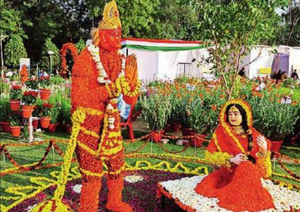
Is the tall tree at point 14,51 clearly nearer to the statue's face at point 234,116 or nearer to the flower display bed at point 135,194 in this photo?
the flower display bed at point 135,194

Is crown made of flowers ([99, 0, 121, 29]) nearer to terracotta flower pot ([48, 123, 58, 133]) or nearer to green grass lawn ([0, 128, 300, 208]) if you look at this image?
green grass lawn ([0, 128, 300, 208])

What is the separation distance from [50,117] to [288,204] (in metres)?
6.11

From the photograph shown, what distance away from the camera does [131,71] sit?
408 cm

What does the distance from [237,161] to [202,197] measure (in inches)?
21.8

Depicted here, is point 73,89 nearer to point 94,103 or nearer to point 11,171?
point 94,103

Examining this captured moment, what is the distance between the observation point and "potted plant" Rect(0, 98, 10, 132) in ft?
27.7

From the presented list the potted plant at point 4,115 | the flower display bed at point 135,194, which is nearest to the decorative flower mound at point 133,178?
the flower display bed at point 135,194

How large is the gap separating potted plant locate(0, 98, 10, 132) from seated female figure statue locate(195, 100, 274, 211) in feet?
19.0

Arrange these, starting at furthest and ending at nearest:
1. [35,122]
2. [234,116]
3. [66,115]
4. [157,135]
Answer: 1. [66,115]
2. [35,122]
3. [157,135]
4. [234,116]

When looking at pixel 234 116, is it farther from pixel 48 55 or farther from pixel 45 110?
pixel 48 55

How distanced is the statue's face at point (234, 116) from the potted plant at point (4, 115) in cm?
598

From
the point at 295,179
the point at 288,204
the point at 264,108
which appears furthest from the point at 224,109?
the point at 264,108

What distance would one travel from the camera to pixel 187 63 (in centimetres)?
1827

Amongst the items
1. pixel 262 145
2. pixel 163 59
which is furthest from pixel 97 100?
pixel 163 59
